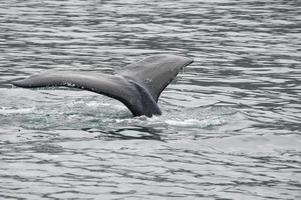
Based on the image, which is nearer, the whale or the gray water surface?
the gray water surface

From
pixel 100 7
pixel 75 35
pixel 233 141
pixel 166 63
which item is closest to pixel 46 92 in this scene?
pixel 166 63

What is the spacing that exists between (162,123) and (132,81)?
921mm

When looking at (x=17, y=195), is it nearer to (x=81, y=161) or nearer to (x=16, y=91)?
(x=81, y=161)

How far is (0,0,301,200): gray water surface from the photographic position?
32.9ft

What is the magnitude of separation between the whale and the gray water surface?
384mm

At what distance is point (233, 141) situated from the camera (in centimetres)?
1220

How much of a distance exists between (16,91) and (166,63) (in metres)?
4.25

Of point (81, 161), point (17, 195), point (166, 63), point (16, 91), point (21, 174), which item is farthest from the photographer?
point (16, 91)

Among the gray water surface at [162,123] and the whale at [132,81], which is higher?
the whale at [132,81]

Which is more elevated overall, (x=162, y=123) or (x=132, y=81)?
(x=132, y=81)

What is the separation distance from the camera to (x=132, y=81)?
12508 mm

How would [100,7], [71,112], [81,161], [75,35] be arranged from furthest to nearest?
[100,7], [75,35], [71,112], [81,161]

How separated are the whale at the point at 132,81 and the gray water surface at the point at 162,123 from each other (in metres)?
0.38

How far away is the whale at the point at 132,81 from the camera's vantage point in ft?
37.7
